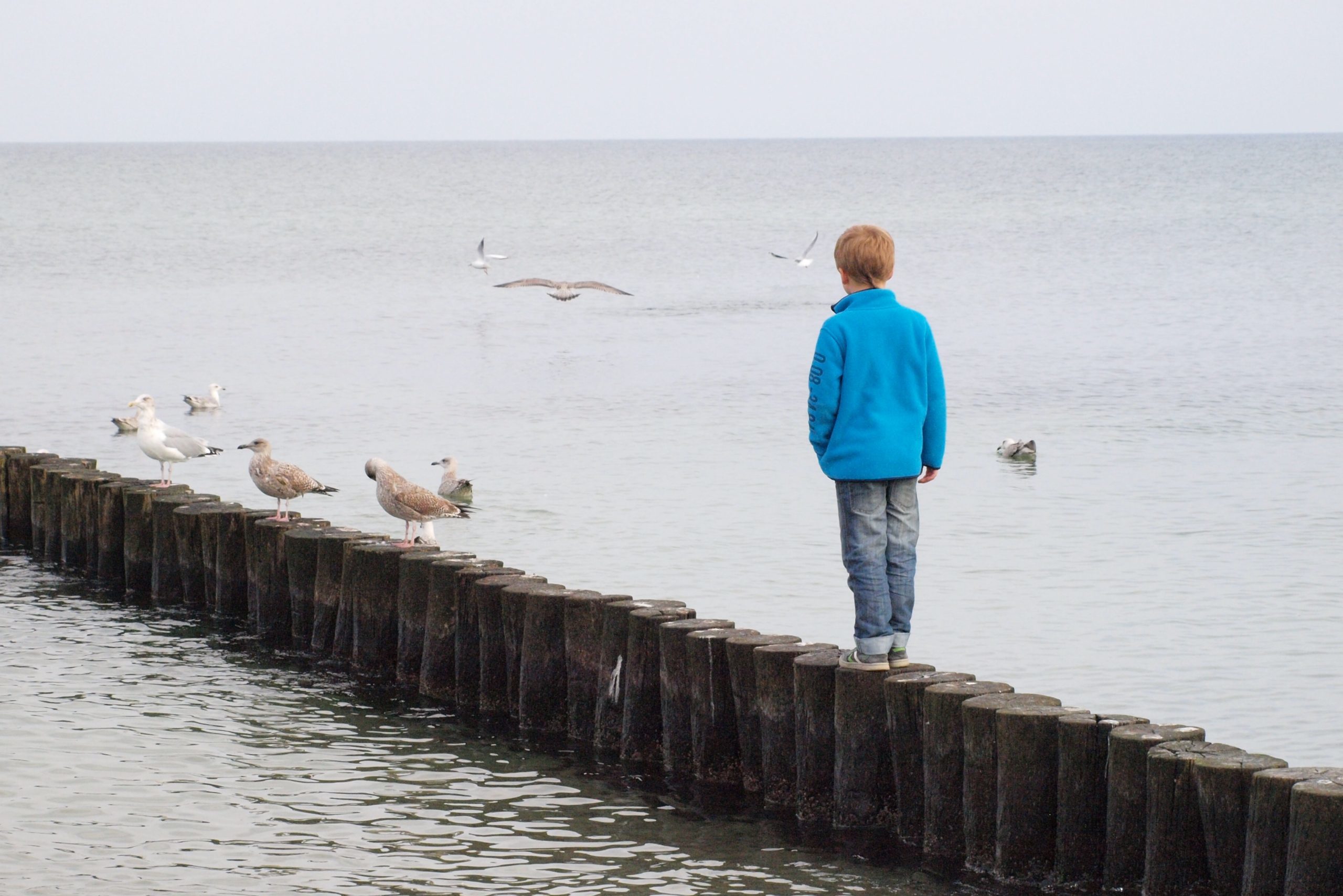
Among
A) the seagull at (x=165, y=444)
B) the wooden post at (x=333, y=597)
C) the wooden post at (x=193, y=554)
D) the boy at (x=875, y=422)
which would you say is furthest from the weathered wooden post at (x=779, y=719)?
the seagull at (x=165, y=444)

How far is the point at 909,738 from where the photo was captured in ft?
24.9

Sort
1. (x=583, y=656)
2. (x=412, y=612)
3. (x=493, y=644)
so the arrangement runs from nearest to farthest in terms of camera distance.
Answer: (x=583, y=656) < (x=493, y=644) < (x=412, y=612)

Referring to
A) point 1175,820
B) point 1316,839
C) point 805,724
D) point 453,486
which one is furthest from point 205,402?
point 1316,839

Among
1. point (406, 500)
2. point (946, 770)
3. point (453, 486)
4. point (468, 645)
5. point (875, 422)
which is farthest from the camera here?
point (453, 486)

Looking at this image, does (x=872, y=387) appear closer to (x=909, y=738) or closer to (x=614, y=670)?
(x=909, y=738)

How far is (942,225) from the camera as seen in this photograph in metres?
89.8

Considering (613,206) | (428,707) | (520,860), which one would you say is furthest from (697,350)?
(613,206)

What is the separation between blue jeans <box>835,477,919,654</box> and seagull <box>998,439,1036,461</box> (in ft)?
46.1

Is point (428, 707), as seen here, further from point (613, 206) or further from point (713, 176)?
point (713, 176)

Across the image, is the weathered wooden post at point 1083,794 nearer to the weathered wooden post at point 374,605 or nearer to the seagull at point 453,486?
the weathered wooden post at point 374,605

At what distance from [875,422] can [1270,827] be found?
2328 millimetres

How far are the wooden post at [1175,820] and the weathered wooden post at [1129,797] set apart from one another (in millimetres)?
55

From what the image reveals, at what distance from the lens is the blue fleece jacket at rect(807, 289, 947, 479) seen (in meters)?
7.48

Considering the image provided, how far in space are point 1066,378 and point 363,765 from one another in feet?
80.9
